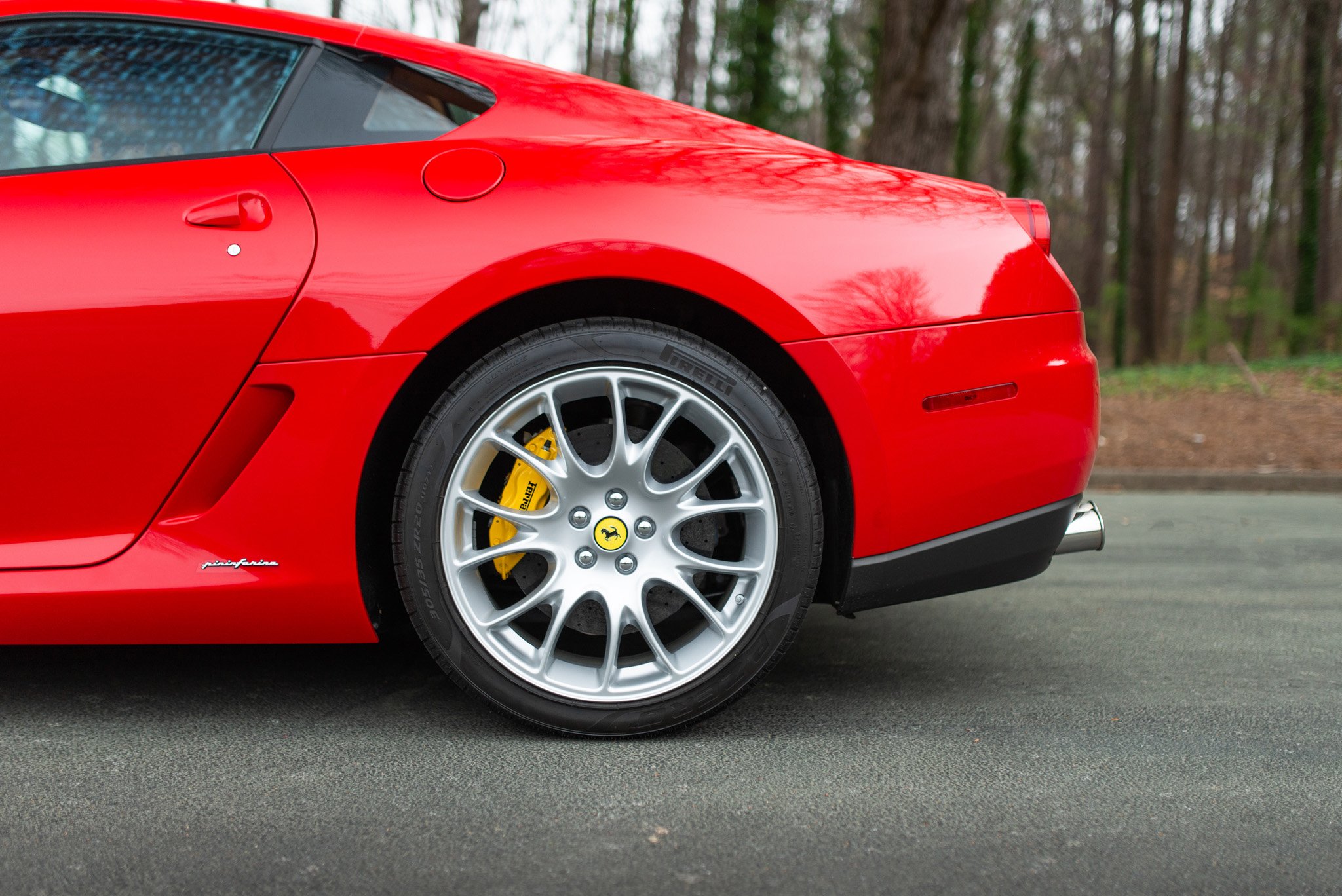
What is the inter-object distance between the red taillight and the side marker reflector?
33 centimetres

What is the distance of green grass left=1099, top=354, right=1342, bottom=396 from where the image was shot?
10.0 m

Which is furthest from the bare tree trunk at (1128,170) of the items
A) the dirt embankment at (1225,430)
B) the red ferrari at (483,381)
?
the red ferrari at (483,381)

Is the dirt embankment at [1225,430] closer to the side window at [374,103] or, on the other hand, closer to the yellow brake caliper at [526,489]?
the yellow brake caliper at [526,489]

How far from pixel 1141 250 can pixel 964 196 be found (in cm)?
2099

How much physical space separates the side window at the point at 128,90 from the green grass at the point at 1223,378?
31.4 ft

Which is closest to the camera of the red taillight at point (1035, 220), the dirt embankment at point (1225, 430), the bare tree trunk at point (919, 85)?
the red taillight at point (1035, 220)

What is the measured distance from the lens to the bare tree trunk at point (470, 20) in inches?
453

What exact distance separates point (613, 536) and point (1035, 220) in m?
1.11

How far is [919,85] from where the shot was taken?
8.21m

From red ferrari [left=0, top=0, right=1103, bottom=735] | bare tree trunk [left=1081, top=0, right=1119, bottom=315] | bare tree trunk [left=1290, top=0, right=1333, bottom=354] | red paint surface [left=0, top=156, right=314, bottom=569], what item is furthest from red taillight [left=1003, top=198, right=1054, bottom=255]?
bare tree trunk [left=1081, top=0, right=1119, bottom=315]

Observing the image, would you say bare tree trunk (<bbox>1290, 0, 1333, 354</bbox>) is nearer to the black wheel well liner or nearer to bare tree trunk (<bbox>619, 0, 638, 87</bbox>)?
bare tree trunk (<bbox>619, 0, 638, 87</bbox>)

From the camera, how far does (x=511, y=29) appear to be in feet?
62.3

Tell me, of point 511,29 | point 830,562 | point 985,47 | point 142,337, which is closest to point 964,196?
point 830,562

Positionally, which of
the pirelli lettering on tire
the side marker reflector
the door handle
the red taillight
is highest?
the door handle
